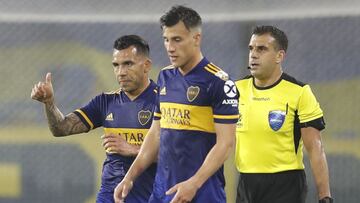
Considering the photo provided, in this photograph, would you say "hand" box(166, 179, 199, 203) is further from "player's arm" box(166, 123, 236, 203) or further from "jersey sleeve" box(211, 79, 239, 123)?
"jersey sleeve" box(211, 79, 239, 123)

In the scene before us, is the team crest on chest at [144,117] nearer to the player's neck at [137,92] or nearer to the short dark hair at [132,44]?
the player's neck at [137,92]

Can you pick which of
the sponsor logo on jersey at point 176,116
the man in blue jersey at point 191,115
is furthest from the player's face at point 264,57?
the sponsor logo on jersey at point 176,116

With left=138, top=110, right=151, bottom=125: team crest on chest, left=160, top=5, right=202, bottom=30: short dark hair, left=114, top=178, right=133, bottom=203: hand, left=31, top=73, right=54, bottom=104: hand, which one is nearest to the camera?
left=160, top=5, right=202, bottom=30: short dark hair

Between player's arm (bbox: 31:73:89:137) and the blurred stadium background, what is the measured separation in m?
1.71

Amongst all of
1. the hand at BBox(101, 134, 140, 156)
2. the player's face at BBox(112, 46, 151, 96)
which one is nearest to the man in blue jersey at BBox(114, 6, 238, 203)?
the hand at BBox(101, 134, 140, 156)

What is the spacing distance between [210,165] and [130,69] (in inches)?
43.3

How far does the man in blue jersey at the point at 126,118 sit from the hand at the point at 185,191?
87 cm

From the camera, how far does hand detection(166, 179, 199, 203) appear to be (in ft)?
10.6

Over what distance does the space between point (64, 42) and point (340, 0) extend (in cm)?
224

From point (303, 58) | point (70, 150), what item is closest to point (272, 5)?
point (303, 58)

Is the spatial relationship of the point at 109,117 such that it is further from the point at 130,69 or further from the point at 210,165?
the point at 210,165

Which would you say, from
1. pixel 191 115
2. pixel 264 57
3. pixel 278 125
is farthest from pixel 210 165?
pixel 264 57

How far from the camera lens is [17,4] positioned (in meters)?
6.20

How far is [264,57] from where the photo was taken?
4184mm
